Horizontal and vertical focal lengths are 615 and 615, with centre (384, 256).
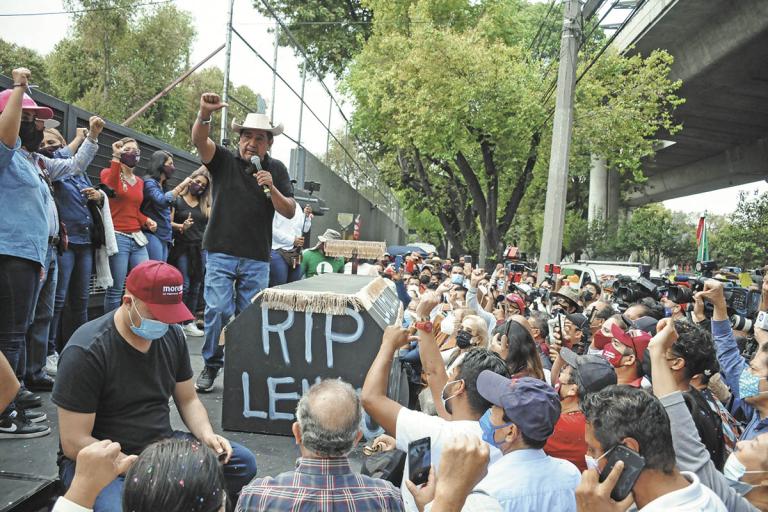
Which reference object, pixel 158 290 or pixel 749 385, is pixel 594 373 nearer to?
pixel 749 385

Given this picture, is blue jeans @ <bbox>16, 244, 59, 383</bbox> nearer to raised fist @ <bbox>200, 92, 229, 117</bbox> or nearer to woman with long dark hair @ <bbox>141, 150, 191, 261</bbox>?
raised fist @ <bbox>200, 92, 229, 117</bbox>

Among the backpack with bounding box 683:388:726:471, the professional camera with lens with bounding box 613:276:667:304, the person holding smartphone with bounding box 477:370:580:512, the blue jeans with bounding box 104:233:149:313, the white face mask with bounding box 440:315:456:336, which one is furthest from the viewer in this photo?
the professional camera with lens with bounding box 613:276:667:304

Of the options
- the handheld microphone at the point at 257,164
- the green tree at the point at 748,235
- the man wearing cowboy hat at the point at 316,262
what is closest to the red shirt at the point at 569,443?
the handheld microphone at the point at 257,164

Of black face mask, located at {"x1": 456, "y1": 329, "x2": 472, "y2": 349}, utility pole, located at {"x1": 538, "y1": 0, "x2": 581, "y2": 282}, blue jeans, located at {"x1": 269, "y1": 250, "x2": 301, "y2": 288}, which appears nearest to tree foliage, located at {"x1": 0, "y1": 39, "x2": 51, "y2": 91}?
utility pole, located at {"x1": 538, "y1": 0, "x2": 581, "y2": 282}

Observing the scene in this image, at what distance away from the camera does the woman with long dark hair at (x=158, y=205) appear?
5.74 meters

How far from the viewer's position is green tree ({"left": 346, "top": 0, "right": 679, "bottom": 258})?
1758 centimetres

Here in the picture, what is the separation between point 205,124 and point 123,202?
64.1 inches

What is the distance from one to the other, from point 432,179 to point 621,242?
936 centimetres

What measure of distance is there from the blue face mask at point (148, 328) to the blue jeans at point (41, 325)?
5.09 ft

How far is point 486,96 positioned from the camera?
1759 centimetres

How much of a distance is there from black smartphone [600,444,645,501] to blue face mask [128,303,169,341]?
72.5 inches

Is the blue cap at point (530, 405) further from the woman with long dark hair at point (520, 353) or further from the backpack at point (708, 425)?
the woman with long dark hair at point (520, 353)

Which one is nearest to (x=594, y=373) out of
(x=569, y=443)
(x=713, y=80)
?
(x=569, y=443)

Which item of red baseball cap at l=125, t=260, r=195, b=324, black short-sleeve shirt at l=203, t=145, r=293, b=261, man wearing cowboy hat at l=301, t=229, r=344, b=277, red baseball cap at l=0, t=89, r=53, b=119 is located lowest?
red baseball cap at l=125, t=260, r=195, b=324
